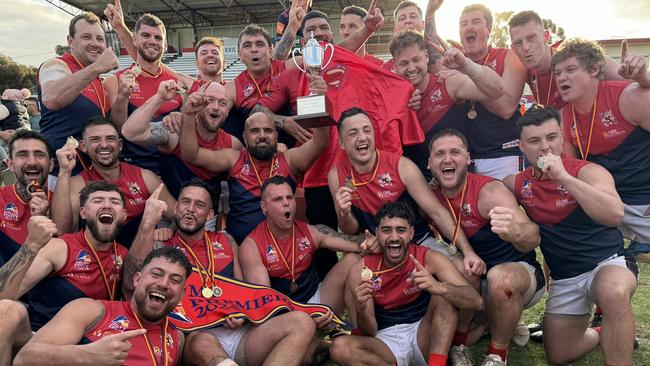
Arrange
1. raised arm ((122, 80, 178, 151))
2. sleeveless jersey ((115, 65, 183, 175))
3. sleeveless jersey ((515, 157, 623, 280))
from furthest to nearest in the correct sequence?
sleeveless jersey ((115, 65, 183, 175)) < raised arm ((122, 80, 178, 151)) < sleeveless jersey ((515, 157, 623, 280))

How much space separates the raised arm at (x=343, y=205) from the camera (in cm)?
409

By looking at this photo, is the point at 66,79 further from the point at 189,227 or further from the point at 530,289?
the point at 530,289

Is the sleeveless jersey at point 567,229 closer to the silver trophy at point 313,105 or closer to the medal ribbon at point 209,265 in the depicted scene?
the silver trophy at point 313,105

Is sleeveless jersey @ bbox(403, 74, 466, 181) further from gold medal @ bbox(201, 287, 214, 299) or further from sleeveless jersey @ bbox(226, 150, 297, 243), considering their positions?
gold medal @ bbox(201, 287, 214, 299)

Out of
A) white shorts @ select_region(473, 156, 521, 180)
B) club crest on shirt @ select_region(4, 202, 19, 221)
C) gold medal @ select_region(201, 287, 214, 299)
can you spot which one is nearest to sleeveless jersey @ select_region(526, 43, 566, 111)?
white shorts @ select_region(473, 156, 521, 180)

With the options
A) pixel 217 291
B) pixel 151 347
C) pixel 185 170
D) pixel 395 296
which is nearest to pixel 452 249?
pixel 395 296

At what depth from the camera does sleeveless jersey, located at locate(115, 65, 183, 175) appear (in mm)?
5148

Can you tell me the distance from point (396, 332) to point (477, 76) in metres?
2.36

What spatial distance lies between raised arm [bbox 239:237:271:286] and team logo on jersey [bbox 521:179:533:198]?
231 centimetres

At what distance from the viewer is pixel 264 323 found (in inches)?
148

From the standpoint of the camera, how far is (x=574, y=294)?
3988 millimetres

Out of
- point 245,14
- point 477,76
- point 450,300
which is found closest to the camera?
point 450,300

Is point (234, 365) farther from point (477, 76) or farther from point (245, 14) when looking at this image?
point (245, 14)

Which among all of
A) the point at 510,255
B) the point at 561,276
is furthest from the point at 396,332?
the point at 561,276
